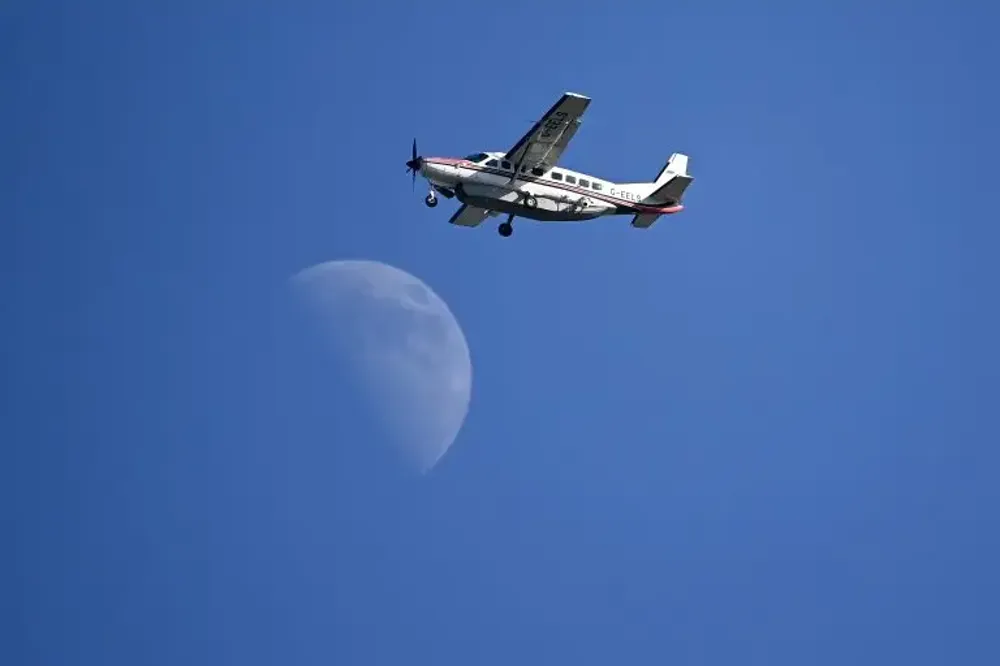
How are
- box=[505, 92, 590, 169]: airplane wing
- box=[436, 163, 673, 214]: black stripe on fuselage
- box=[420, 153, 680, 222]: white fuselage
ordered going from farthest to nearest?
box=[436, 163, 673, 214]: black stripe on fuselage, box=[420, 153, 680, 222]: white fuselage, box=[505, 92, 590, 169]: airplane wing

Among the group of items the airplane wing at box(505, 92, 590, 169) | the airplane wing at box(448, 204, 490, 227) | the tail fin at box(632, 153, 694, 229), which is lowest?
the airplane wing at box(448, 204, 490, 227)

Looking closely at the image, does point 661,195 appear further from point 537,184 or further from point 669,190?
point 537,184

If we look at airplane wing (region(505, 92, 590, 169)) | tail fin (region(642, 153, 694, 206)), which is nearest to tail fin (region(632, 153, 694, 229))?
tail fin (region(642, 153, 694, 206))

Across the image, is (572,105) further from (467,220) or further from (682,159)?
(682,159)

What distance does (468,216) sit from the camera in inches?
2392

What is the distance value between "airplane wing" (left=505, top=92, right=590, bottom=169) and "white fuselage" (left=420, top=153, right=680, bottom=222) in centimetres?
47

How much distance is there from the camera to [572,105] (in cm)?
5534

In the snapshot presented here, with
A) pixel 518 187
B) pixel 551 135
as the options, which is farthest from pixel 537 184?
pixel 551 135

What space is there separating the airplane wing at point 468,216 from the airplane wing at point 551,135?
3.31m

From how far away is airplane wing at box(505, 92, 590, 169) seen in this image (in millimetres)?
55344

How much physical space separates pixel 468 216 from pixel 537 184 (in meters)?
3.78

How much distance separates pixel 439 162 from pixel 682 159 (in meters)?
15.6

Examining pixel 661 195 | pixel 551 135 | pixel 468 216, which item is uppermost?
pixel 661 195

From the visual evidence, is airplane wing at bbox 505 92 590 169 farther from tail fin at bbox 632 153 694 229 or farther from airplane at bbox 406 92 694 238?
tail fin at bbox 632 153 694 229
